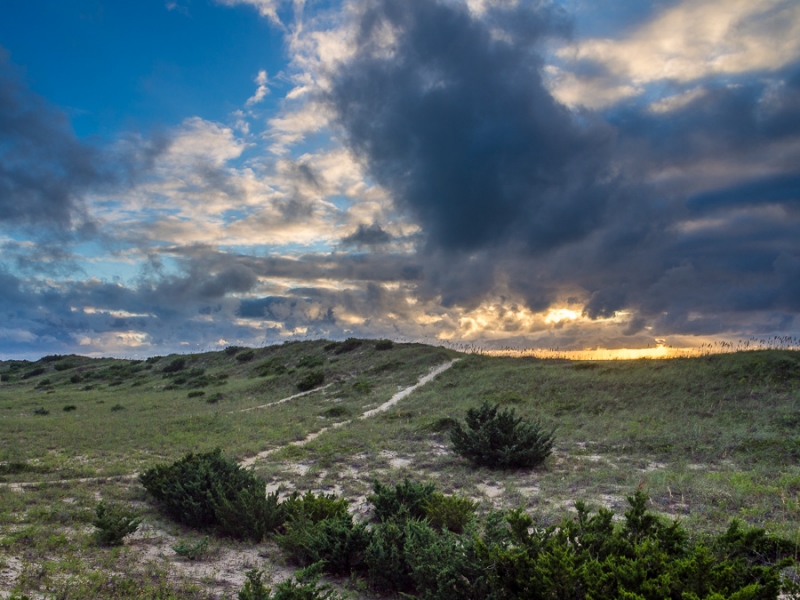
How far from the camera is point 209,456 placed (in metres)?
11.3

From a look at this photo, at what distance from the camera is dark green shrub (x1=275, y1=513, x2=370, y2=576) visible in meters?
7.10

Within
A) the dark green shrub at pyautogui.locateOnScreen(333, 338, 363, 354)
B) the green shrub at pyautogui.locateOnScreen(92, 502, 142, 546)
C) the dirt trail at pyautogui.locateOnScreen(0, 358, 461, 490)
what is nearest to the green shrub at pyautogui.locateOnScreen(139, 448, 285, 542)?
the green shrub at pyautogui.locateOnScreen(92, 502, 142, 546)

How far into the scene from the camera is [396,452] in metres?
15.5

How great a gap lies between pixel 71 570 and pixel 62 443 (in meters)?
14.4

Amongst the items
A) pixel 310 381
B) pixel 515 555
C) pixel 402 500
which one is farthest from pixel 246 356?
pixel 515 555

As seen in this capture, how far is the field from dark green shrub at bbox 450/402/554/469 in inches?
16.1

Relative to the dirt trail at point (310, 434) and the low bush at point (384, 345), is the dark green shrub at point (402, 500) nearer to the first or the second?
Result: the dirt trail at point (310, 434)

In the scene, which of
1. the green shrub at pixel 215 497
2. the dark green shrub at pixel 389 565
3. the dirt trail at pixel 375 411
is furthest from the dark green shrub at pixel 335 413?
the dark green shrub at pixel 389 565

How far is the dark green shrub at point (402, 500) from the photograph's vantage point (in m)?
8.62

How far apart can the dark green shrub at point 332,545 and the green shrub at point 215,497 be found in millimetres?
1247

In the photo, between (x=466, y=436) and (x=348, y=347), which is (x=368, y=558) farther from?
(x=348, y=347)

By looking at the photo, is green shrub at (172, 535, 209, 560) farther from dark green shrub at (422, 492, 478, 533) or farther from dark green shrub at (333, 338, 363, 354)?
dark green shrub at (333, 338, 363, 354)

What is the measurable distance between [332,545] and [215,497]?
349cm

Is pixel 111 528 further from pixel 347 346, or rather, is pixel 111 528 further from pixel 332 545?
pixel 347 346
